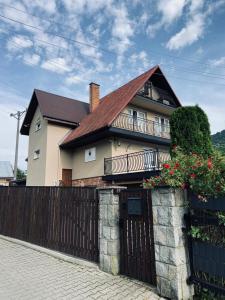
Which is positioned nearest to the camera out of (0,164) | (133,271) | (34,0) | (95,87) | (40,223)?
(133,271)

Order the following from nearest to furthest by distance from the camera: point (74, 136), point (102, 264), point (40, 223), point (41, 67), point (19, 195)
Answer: point (102, 264)
point (40, 223)
point (19, 195)
point (41, 67)
point (74, 136)

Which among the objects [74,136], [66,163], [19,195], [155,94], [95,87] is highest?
[95,87]

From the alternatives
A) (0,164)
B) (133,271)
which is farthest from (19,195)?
(0,164)

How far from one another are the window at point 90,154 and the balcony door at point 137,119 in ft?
9.50

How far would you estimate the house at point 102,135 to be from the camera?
13102 millimetres

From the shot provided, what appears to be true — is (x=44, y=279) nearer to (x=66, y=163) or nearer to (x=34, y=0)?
(x=34, y=0)

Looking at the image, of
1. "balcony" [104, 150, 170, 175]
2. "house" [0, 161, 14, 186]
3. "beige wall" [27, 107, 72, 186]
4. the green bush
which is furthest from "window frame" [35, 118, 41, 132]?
"house" [0, 161, 14, 186]

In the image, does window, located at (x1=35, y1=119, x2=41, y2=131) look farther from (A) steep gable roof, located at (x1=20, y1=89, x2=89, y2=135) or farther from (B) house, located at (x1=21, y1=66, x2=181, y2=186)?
(A) steep gable roof, located at (x1=20, y1=89, x2=89, y2=135)

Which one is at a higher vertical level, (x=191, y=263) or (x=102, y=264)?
(x=191, y=263)

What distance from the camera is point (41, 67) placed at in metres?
10.8

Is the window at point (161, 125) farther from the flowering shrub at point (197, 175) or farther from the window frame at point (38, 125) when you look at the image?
the flowering shrub at point (197, 175)

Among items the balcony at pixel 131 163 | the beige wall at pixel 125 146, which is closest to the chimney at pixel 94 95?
the beige wall at pixel 125 146

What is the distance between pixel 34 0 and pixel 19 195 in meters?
6.51

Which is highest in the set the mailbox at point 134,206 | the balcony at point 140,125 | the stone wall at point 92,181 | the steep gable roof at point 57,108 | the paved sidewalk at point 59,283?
the steep gable roof at point 57,108
